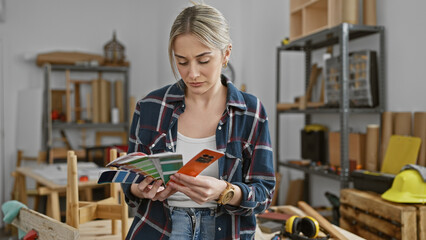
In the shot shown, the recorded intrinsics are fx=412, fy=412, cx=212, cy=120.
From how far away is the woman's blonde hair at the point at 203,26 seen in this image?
1150 millimetres

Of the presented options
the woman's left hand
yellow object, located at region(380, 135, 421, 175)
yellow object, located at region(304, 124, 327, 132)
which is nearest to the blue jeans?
the woman's left hand

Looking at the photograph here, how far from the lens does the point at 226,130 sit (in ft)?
3.96

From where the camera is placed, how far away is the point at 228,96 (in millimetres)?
1251

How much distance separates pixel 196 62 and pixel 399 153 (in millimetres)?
1689

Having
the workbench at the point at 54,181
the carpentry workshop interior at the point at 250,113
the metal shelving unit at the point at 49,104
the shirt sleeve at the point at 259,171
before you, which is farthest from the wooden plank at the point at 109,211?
the metal shelving unit at the point at 49,104

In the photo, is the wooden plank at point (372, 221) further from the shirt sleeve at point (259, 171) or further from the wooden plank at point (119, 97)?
the wooden plank at point (119, 97)

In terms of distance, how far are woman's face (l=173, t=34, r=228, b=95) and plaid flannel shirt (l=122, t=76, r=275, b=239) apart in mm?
83

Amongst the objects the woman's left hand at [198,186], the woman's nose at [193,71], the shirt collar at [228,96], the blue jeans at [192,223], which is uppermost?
the woman's nose at [193,71]

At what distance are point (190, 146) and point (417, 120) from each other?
5.70 ft

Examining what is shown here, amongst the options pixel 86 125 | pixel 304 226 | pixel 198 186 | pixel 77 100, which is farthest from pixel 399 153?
pixel 77 100

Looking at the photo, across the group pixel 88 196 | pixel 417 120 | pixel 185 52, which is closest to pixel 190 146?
pixel 185 52

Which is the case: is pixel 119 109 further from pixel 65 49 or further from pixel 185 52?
pixel 185 52

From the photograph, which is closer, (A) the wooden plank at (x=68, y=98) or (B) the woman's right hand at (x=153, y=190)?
(B) the woman's right hand at (x=153, y=190)

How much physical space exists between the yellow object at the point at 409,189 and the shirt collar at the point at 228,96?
118cm
